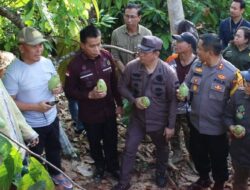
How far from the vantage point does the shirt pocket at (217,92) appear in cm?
438

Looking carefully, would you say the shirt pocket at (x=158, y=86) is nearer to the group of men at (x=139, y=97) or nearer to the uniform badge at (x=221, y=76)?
the group of men at (x=139, y=97)

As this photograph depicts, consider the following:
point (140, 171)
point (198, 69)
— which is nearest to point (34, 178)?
point (198, 69)

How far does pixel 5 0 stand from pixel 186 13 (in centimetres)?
392

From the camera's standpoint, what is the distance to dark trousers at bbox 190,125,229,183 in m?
4.61

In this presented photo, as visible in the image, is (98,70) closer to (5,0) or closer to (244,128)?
(5,0)

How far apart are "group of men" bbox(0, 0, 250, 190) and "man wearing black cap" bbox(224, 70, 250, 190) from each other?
0.01 m

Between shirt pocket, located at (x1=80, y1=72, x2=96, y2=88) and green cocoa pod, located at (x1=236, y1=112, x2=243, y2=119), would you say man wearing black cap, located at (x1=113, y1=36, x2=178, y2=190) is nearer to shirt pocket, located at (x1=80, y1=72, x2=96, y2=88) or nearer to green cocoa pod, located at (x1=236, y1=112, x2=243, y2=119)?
shirt pocket, located at (x1=80, y1=72, x2=96, y2=88)

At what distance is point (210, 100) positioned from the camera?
14.6ft

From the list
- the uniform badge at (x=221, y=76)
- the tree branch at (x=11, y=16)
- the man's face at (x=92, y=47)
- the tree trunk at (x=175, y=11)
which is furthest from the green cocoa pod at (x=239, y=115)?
the tree branch at (x=11, y=16)

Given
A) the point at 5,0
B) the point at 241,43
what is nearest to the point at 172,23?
the point at 241,43

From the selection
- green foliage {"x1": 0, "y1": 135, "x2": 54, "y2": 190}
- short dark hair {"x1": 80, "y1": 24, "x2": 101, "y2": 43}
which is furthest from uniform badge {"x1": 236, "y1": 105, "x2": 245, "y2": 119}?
green foliage {"x1": 0, "y1": 135, "x2": 54, "y2": 190}

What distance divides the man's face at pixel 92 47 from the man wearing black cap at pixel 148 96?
0.40 meters

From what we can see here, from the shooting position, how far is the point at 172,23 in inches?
234

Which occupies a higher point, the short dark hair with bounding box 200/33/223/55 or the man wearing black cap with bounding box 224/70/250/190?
the short dark hair with bounding box 200/33/223/55
